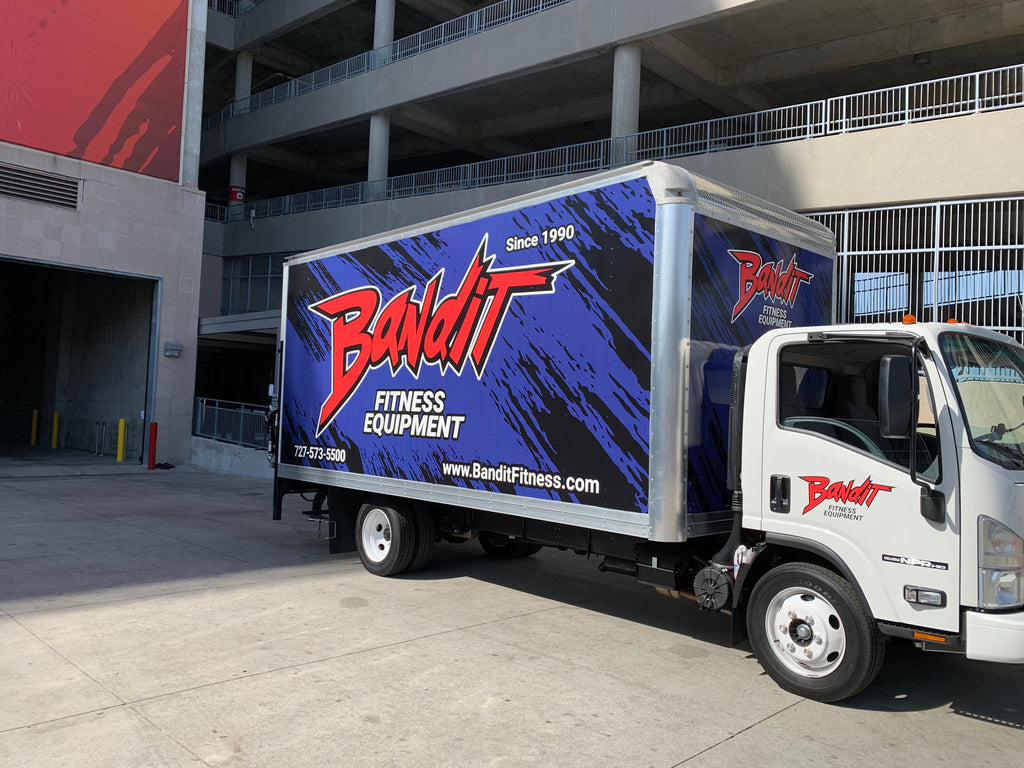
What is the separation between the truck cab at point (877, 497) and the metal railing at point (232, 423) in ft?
50.9

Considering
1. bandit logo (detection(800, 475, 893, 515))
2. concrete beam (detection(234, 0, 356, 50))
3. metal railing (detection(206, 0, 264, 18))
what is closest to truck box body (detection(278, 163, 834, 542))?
bandit logo (detection(800, 475, 893, 515))

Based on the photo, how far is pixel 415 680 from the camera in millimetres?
5480

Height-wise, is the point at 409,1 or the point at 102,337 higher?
the point at 409,1

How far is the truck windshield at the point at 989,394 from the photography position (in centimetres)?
475

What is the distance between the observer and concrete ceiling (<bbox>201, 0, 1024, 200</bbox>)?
19.1 meters

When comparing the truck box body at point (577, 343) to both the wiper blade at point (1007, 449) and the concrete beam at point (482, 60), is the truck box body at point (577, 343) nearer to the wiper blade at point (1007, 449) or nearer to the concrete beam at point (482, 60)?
the wiper blade at point (1007, 449)

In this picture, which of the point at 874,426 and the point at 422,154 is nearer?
the point at 874,426

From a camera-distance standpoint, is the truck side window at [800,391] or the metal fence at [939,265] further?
the metal fence at [939,265]

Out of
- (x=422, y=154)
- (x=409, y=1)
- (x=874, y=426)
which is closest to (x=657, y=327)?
(x=874, y=426)

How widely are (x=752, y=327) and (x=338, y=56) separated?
3280cm

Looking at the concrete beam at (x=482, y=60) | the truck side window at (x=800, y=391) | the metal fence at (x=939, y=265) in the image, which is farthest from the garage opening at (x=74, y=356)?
the truck side window at (x=800, y=391)

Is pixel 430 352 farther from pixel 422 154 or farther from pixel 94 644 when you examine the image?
pixel 422 154

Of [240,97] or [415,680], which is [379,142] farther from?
[415,680]

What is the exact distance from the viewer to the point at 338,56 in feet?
114
